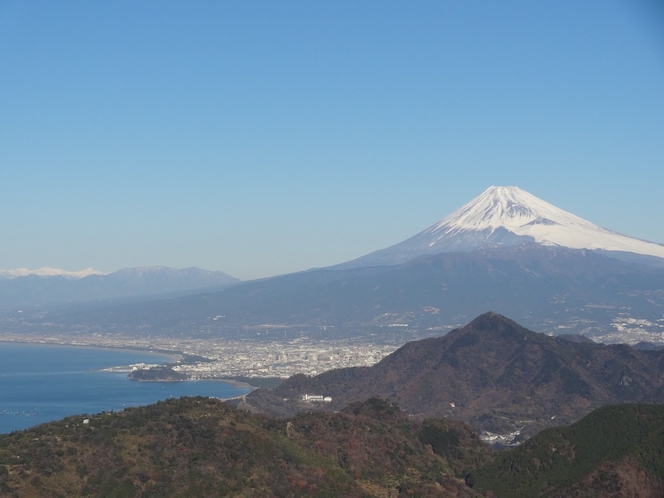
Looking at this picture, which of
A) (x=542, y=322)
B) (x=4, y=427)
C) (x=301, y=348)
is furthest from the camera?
(x=542, y=322)

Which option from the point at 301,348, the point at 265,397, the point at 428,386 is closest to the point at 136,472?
the point at 265,397

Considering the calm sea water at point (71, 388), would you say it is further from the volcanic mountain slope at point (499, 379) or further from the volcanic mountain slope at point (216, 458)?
the volcanic mountain slope at point (216, 458)

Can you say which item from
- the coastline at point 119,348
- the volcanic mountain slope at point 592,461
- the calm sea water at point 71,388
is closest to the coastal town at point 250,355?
the coastline at point 119,348

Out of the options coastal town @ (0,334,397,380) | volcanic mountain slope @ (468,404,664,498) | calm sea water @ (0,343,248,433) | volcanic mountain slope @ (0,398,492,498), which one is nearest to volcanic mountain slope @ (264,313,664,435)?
calm sea water @ (0,343,248,433)

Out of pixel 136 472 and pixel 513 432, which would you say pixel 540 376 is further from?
pixel 136 472

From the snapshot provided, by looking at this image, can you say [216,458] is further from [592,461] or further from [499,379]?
[499,379]

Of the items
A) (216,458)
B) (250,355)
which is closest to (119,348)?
(250,355)

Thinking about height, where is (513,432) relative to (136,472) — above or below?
below
